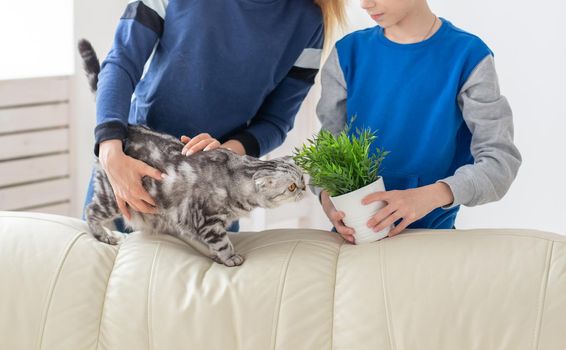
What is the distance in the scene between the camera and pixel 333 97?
5.09 feet

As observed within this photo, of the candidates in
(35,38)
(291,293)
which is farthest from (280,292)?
(35,38)

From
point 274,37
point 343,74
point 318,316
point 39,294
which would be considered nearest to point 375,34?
point 343,74

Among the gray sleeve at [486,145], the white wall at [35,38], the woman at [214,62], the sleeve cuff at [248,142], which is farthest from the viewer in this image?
the white wall at [35,38]

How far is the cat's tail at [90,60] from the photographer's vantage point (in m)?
1.58

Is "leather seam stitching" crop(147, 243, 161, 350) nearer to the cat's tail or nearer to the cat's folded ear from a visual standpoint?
the cat's folded ear

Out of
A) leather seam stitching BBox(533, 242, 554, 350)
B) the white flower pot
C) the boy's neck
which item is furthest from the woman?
leather seam stitching BBox(533, 242, 554, 350)

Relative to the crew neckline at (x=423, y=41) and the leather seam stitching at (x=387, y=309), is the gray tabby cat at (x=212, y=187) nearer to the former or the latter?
the leather seam stitching at (x=387, y=309)

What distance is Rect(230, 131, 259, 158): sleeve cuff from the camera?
1632 millimetres

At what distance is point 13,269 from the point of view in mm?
1452

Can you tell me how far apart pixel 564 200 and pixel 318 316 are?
1358 millimetres

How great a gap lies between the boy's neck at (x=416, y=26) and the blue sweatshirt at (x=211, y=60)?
23 cm

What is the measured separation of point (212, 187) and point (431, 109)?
1.51ft

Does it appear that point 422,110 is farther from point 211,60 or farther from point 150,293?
point 150,293

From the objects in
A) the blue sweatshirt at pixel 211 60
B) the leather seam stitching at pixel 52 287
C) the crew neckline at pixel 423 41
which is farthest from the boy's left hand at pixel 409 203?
the leather seam stitching at pixel 52 287
